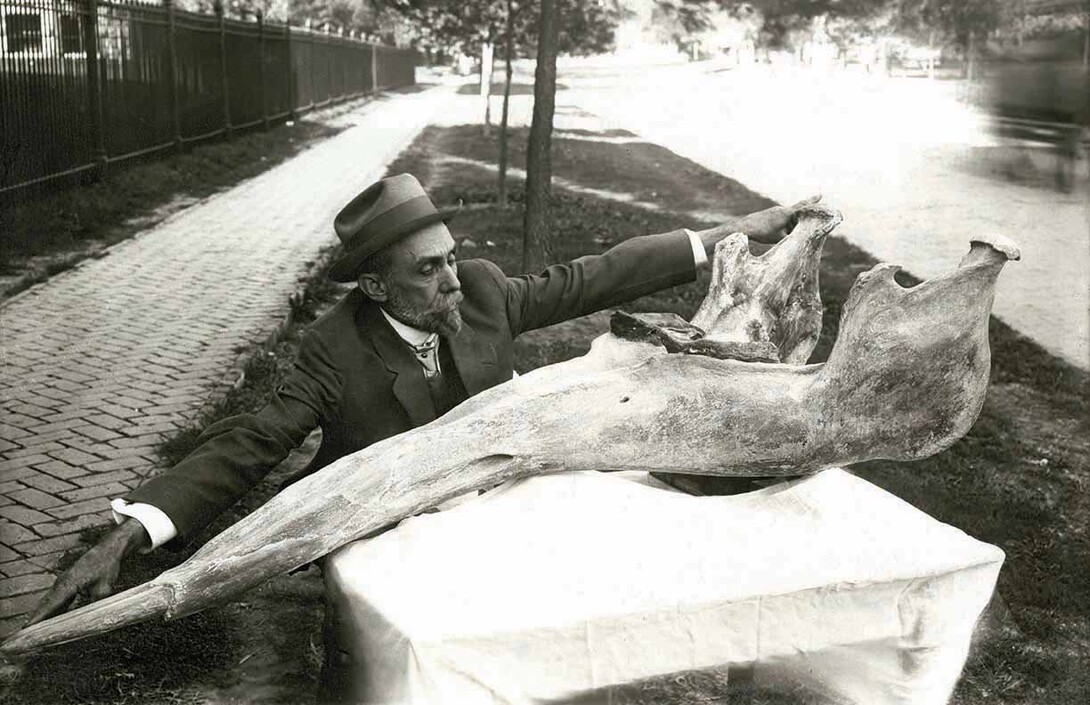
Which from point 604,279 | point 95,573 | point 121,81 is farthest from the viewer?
point 121,81

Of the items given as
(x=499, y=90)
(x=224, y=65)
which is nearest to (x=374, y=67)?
(x=499, y=90)

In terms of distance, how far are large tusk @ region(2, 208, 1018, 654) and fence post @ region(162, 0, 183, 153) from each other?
1385 cm

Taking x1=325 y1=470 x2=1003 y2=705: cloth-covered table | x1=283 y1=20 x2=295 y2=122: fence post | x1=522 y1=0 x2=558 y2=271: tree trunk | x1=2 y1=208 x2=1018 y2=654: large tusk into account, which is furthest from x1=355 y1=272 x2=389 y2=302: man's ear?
x1=283 y1=20 x2=295 y2=122: fence post

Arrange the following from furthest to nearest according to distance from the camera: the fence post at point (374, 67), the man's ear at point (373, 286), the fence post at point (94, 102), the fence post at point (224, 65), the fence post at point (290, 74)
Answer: the fence post at point (374, 67) < the fence post at point (290, 74) < the fence post at point (224, 65) < the fence post at point (94, 102) < the man's ear at point (373, 286)

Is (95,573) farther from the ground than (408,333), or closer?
closer

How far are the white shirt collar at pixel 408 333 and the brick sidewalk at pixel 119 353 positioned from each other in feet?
4.88

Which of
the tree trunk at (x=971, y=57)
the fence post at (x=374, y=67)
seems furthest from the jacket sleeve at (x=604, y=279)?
the fence post at (x=374, y=67)

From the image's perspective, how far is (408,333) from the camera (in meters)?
2.76

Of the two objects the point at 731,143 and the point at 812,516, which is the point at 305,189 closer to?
the point at 731,143

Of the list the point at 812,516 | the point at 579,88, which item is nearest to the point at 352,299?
the point at 812,516

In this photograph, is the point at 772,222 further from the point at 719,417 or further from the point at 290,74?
the point at 290,74

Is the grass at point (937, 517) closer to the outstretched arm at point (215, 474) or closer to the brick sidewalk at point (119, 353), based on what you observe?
the outstretched arm at point (215, 474)

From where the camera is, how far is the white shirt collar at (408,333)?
2.75 m

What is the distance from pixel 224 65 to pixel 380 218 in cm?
1651
